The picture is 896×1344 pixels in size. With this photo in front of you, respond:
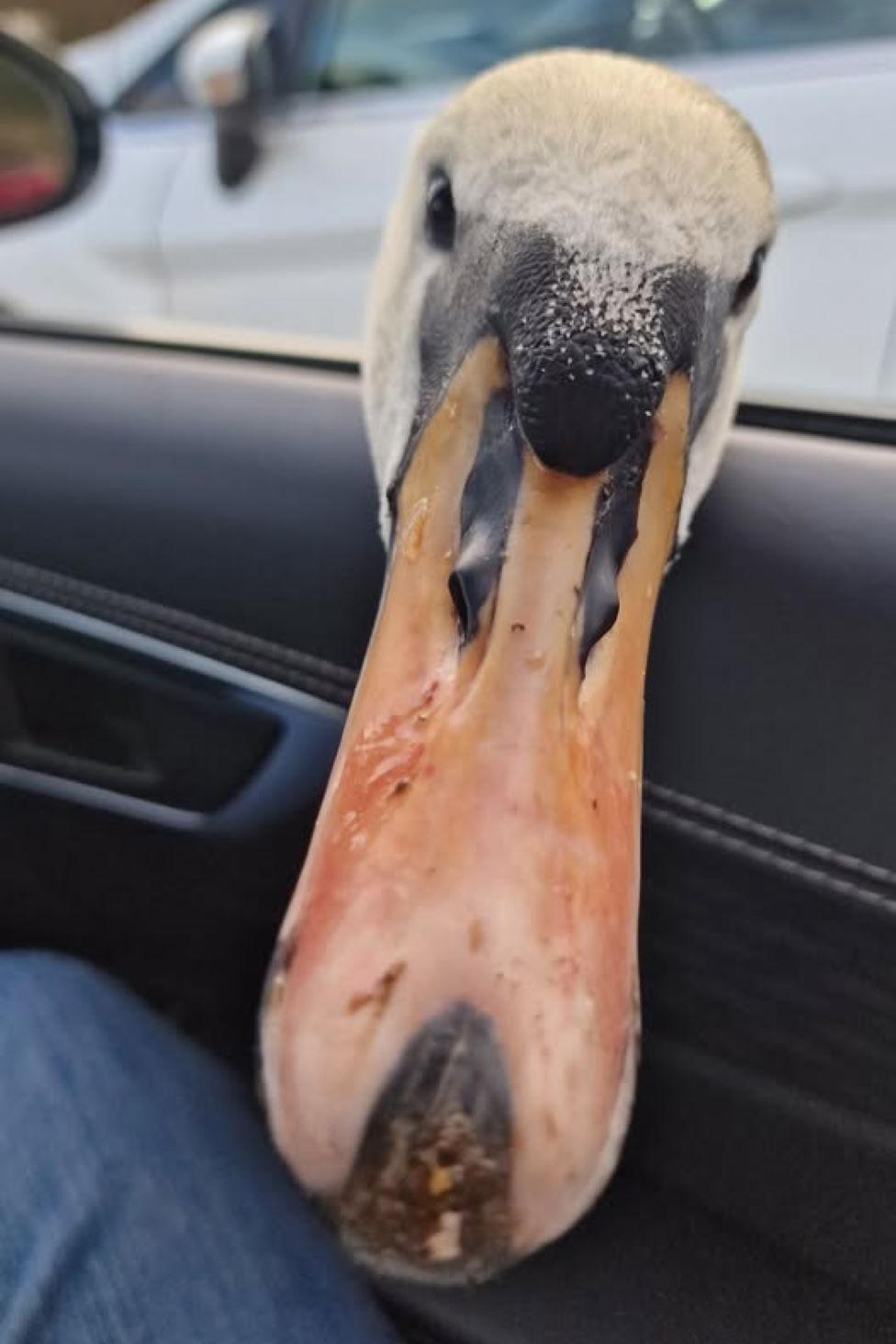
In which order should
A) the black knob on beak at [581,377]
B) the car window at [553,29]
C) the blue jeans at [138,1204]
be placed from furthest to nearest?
the car window at [553,29] → the blue jeans at [138,1204] → the black knob on beak at [581,377]

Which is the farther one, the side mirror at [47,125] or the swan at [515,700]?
the side mirror at [47,125]

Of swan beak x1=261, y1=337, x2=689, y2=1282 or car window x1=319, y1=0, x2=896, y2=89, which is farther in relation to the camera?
car window x1=319, y1=0, x2=896, y2=89

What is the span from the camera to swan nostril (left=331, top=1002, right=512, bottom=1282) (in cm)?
54

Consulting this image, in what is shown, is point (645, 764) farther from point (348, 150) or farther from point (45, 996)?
point (348, 150)

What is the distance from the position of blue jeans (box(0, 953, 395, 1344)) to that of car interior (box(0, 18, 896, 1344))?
0.09m

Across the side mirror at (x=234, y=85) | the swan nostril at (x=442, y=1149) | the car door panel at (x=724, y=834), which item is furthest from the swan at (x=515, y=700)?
the side mirror at (x=234, y=85)

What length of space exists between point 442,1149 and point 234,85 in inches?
75.6

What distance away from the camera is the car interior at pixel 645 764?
900 millimetres

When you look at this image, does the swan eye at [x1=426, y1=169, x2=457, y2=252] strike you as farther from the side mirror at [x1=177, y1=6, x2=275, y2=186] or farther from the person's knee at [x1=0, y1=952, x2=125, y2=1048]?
the side mirror at [x1=177, y1=6, x2=275, y2=186]

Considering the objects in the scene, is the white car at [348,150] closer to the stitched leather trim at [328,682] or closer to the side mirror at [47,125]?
the side mirror at [47,125]

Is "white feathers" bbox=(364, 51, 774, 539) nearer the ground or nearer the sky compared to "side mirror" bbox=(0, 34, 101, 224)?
nearer the sky

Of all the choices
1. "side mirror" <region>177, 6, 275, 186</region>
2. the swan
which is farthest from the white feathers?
"side mirror" <region>177, 6, 275, 186</region>

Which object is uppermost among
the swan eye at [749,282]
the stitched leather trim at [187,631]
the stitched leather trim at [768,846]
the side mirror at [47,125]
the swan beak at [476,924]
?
the swan eye at [749,282]

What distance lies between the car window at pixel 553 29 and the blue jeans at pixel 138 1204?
1.33 m
